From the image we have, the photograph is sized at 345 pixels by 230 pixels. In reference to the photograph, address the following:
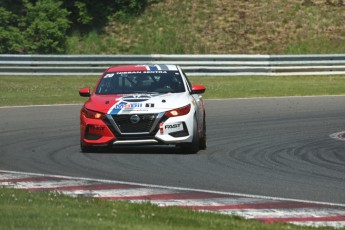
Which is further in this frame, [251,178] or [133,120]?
[133,120]

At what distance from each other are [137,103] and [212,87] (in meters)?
18.1

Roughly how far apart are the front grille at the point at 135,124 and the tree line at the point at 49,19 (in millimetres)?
25501

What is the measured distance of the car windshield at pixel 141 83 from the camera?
18.3 m

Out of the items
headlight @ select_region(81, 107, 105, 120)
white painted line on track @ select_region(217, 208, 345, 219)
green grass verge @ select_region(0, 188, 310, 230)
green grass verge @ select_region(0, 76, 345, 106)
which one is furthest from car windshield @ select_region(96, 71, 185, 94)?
green grass verge @ select_region(0, 76, 345, 106)

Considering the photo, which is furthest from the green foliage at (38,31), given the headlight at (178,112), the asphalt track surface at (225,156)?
the headlight at (178,112)

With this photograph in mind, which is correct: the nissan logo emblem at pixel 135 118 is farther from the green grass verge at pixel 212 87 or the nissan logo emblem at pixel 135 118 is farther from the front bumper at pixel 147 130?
the green grass verge at pixel 212 87

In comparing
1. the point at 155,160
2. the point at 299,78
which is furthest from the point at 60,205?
the point at 299,78

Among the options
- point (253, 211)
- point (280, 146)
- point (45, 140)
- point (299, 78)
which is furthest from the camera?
point (299, 78)

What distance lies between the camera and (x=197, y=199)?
12273 millimetres

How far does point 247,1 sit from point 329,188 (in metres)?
34.0

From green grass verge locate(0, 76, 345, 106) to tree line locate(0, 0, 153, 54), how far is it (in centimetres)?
448

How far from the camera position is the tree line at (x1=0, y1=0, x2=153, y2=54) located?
42812 millimetres

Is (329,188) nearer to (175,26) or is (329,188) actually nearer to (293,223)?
(293,223)

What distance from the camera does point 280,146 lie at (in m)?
18.6
